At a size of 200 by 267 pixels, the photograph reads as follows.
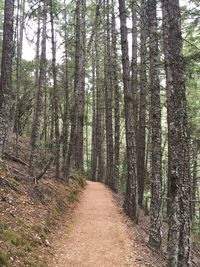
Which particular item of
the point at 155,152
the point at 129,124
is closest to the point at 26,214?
the point at 155,152

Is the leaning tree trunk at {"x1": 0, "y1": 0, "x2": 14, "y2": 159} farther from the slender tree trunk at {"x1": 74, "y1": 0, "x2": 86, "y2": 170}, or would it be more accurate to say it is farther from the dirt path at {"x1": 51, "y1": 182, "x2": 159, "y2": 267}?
the slender tree trunk at {"x1": 74, "y1": 0, "x2": 86, "y2": 170}

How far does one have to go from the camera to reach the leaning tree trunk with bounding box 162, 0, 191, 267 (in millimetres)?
6387

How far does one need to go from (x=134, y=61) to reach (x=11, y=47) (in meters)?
7.54

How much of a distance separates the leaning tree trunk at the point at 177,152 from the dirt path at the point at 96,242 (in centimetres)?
221

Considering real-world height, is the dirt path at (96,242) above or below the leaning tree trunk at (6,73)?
below

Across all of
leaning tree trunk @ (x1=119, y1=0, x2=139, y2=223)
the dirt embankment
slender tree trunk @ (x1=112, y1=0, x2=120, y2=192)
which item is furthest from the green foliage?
slender tree trunk @ (x1=112, y1=0, x2=120, y2=192)

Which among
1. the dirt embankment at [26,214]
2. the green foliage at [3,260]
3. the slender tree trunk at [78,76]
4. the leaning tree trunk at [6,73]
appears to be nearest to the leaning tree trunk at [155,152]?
the dirt embankment at [26,214]

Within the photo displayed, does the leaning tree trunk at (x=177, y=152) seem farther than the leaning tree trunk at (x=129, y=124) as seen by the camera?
No

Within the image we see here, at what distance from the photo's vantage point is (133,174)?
1331 cm

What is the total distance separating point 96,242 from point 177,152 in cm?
441

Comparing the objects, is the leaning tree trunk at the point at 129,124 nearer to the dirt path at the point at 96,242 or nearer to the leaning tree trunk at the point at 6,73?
the dirt path at the point at 96,242

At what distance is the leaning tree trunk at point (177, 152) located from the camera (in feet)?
21.0

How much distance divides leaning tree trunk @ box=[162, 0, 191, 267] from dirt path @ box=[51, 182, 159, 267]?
2.21 m

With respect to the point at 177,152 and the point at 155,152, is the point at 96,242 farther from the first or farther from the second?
the point at 177,152
